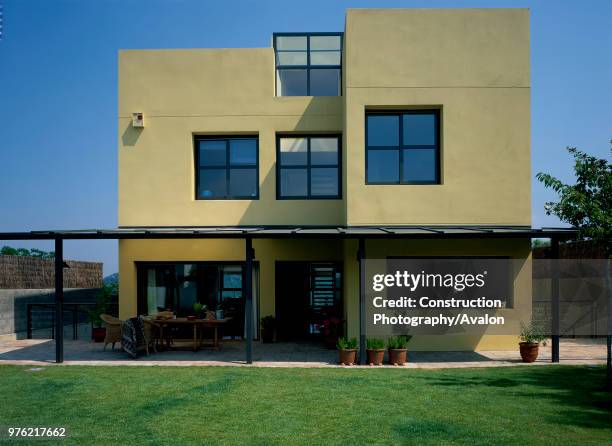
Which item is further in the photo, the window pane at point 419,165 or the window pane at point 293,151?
the window pane at point 293,151

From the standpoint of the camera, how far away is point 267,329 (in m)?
14.5

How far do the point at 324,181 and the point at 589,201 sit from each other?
7.49 meters

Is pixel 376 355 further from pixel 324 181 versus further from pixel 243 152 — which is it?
pixel 243 152

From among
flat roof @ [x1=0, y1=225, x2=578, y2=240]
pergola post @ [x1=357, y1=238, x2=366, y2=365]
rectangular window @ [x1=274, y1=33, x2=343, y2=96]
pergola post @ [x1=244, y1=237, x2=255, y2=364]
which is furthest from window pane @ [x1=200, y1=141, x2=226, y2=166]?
pergola post @ [x1=357, y1=238, x2=366, y2=365]

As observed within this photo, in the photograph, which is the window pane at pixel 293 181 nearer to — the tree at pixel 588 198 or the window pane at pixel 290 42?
the window pane at pixel 290 42

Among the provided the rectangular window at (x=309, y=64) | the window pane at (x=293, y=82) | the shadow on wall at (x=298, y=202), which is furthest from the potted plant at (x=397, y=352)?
the window pane at (x=293, y=82)

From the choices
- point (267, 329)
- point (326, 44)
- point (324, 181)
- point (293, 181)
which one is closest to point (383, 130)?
point (324, 181)

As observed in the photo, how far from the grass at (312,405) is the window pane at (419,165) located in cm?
483

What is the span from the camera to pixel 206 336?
581 inches

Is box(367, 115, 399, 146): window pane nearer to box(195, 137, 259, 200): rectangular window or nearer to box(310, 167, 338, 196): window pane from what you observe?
box(310, 167, 338, 196): window pane

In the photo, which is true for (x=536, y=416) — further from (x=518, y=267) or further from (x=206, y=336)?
(x=206, y=336)

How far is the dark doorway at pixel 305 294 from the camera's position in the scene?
15.1 metres

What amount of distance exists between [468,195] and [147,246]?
9.06 meters

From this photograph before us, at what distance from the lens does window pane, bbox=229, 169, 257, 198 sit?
49.1 ft
